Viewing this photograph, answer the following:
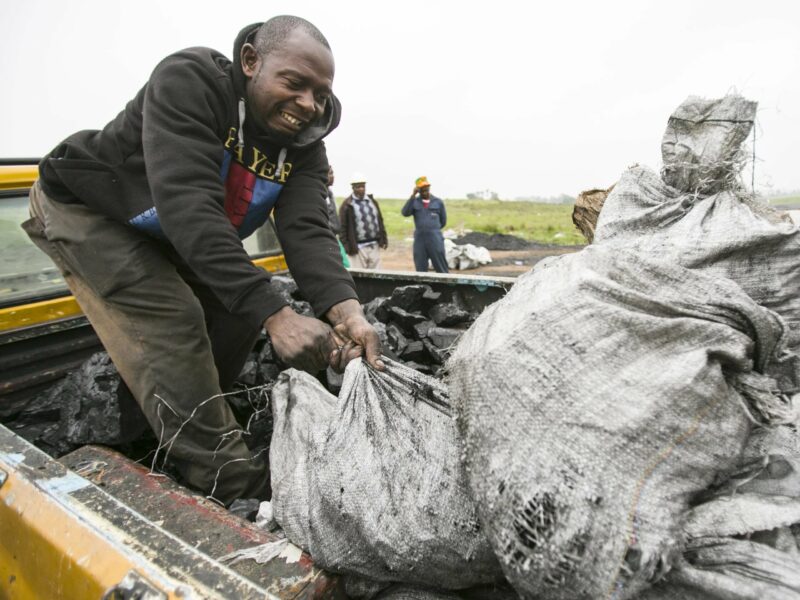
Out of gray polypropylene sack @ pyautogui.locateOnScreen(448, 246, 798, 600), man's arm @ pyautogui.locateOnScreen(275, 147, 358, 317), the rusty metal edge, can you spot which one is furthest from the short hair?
the rusty metal edge

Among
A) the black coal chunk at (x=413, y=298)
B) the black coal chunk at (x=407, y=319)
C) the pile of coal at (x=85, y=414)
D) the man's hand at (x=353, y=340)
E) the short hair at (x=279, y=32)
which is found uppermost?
the short hair at (x=279, y=32)

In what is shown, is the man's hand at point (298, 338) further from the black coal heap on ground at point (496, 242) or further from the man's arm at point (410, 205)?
the black coal heap on ground at point (496, 242)

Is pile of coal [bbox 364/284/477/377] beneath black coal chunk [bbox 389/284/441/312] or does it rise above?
beneath

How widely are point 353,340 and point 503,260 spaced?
35.8 ft

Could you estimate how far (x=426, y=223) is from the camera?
915 centimetres

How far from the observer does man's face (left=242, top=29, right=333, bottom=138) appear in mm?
1749

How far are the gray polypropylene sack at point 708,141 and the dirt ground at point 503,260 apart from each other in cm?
814

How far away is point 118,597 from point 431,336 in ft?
6.04

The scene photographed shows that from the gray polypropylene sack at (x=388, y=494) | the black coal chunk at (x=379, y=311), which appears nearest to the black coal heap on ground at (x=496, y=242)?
the black coal chunk at (x=379, y=311)

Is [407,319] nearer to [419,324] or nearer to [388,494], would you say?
[419,324]

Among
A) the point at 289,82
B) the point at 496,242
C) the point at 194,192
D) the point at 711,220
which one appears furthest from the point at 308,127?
the point at 496,242

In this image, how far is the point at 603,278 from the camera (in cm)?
112

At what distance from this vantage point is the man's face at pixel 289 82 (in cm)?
175

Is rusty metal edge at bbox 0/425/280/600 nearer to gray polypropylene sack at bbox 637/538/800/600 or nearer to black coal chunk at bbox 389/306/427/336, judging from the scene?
gray polypropylene sack at bbox 637/538/800/600
